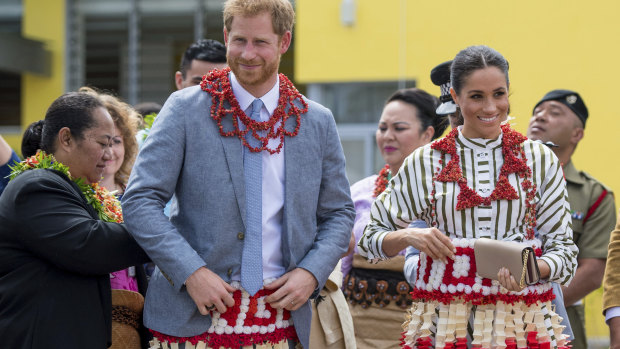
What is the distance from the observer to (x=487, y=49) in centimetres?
320

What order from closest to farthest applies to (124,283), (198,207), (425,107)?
(198,207) < (124,283) < (425,107)

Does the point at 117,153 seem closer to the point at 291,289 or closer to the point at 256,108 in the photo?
the point at 256,108

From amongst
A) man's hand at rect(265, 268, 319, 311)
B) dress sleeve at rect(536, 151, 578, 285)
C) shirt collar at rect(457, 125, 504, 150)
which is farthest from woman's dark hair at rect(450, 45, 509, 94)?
man's hand at rect(265, 268, 319, 311)

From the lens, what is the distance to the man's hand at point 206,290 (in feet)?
9.27

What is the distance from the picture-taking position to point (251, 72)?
3018 millimetres

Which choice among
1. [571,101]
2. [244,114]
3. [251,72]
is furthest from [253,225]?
[571,101]

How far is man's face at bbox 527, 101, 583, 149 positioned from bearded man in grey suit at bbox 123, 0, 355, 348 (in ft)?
8.61

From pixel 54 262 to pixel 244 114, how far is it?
911mm

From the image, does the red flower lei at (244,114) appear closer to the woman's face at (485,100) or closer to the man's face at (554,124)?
the woman's face at (485,100)

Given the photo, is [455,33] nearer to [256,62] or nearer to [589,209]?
[589,209]

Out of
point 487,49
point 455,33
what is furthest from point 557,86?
point 487,49

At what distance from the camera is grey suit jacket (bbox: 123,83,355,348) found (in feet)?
9.42

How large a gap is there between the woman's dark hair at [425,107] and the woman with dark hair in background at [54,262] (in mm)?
2258

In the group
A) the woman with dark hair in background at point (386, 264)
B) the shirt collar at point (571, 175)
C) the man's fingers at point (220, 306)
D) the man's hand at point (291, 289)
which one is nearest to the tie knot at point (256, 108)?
the man's hand at point (291, 289)
